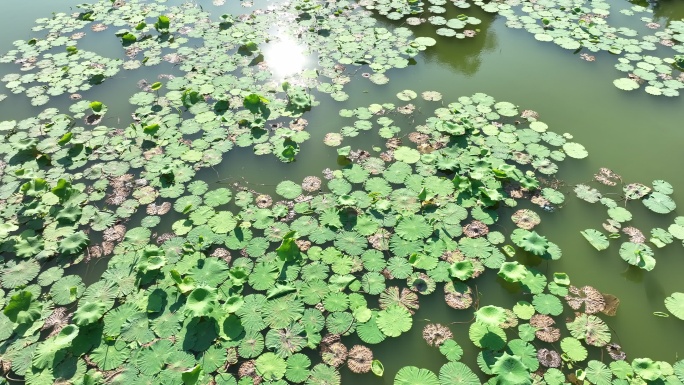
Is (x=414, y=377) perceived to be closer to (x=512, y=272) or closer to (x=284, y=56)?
(x=512, y=272)

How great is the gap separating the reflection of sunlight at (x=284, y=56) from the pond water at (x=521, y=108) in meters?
0.04

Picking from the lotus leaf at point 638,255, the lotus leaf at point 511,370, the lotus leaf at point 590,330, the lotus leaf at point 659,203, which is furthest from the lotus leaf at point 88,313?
the lotus leaf at point 659,203

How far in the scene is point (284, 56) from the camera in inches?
349

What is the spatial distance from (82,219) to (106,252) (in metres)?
0.74

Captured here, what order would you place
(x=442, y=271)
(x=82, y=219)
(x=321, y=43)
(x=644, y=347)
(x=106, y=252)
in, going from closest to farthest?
(x=644, y=347)
(x=442, y=271)
(x=106, y=252)
(x=82, y=219)
(x=321, y=43)

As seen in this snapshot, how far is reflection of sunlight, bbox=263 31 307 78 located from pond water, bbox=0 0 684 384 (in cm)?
4

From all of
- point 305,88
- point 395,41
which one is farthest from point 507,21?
point 305,88

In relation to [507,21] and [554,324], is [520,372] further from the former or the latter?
[507,21]

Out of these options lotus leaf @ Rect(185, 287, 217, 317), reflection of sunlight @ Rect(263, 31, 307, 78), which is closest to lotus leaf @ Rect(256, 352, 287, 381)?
lotus leaf @ Rect(185, 287, 217, 317)

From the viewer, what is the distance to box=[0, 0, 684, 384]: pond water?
4.74 m

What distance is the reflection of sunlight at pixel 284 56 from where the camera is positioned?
8.50 metres

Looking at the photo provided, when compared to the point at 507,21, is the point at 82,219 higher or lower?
lower

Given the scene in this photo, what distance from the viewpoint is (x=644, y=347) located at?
4539 millimetres

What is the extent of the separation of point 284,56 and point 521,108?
4554 mm
